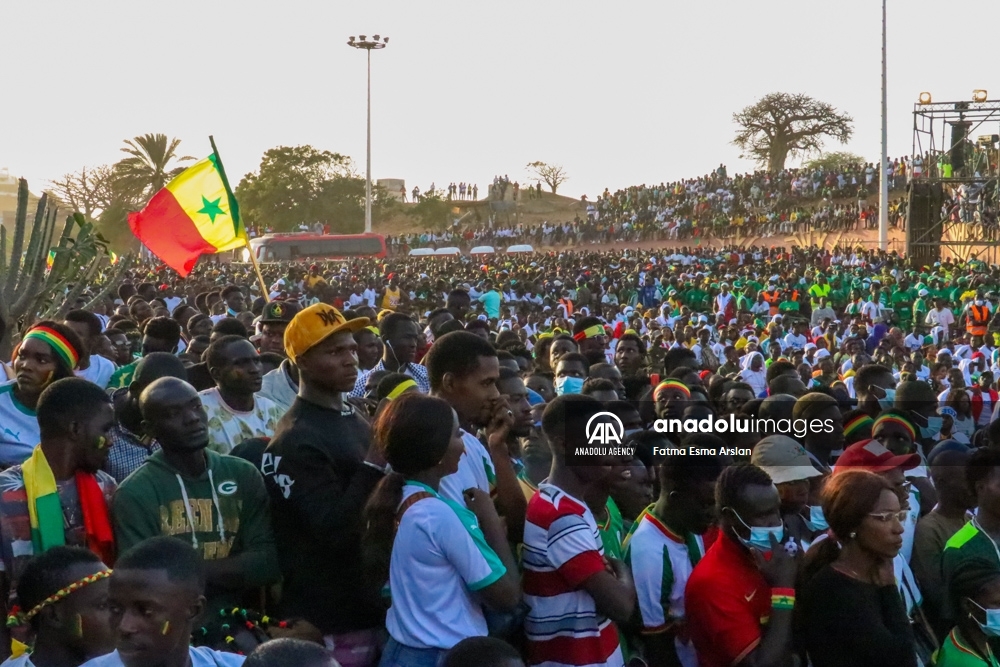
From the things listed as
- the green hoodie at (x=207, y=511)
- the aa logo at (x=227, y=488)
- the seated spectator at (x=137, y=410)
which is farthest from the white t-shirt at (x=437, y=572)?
the seated spectator at (x=137, y=410)

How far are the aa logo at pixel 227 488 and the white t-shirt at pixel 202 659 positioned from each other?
721 millimetres

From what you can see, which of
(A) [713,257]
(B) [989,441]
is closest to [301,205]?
(A) [713,257]

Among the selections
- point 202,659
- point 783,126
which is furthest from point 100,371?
point 783,126

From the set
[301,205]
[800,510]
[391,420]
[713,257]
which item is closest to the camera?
[391,420]

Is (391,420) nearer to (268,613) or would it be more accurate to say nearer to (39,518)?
(268,613)

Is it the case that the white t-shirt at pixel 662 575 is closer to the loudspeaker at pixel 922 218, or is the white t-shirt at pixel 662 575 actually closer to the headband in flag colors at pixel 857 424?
the headband in flag colors at pixel 857 424

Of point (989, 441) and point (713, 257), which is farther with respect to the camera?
point (713, 257)

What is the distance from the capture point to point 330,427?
12.6 ft

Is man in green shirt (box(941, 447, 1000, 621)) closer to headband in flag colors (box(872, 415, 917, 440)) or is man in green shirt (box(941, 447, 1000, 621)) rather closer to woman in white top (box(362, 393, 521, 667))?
headband in flag colors (box(872, 415, 917, 440))

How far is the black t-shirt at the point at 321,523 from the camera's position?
3.67 m

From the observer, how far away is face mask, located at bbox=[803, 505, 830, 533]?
15.4ft

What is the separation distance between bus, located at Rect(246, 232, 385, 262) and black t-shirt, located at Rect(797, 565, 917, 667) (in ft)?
150

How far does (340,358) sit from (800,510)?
70.9 inches

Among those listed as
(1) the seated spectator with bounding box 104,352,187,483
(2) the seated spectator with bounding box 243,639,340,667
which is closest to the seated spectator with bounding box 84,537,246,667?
(2) the seated spectator with bounding box 243,639,340,667
